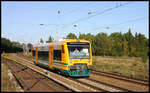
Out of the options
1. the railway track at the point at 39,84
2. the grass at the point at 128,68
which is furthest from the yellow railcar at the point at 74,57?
the grass at the point at 128,68

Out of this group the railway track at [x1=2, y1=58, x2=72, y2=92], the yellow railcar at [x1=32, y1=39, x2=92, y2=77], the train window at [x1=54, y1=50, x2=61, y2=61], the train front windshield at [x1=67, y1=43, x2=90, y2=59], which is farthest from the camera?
the train window at [x1=54, y1=50, x2=61, y2=61]

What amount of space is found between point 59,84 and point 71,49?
3997 millimetres

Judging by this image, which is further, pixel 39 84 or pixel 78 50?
pixel 78 50

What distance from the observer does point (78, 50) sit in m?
17.4

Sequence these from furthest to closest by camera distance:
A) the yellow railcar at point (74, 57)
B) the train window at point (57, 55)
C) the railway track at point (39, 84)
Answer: the train window at point (57, 55) < the yellow railcar at point (74, 57) < the railway track at point (39, 84)

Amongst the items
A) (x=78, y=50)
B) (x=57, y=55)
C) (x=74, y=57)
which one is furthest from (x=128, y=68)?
(x=74, y=57)

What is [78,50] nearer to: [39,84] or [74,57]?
[74,57]

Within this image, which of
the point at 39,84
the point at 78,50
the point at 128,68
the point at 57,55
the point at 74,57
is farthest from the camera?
the point at 128,68

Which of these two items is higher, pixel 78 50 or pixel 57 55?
pixel 78 50

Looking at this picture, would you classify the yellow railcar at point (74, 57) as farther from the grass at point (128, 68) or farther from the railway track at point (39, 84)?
the grass at point (128, 68)

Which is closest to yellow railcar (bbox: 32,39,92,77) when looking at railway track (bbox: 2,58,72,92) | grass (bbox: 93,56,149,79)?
railway track (bbox: 2,58,72,92)

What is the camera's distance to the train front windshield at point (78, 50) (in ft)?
56.0

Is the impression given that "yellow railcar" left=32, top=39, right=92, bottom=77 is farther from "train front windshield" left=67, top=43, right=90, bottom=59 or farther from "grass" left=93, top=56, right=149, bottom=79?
"grass" left=93, top=56, right=149, bottom=79

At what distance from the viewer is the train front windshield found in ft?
56.0
